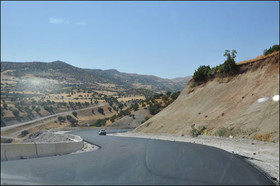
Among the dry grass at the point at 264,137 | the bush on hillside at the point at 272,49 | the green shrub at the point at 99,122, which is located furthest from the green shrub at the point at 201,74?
the green shrub at the point at 99,122

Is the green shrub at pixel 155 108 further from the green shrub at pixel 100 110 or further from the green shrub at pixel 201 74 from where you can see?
the green shrub at pixel 201 74

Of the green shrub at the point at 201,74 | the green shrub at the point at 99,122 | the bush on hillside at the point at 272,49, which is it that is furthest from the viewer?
the green shrub at the point at 99,122

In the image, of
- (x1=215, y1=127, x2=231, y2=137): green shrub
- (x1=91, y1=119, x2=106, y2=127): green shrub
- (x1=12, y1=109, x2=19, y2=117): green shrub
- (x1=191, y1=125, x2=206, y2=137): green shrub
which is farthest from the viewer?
(x1=91, y1=119, x2=106, y2=127): green shrub

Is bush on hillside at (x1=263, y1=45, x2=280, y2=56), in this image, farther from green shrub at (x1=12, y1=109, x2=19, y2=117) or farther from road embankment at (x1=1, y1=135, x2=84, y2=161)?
green shrub at (x1=12, y1=109, x2=19, y2=117)

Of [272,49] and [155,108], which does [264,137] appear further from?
[155,108]

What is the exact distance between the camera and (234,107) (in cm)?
3850

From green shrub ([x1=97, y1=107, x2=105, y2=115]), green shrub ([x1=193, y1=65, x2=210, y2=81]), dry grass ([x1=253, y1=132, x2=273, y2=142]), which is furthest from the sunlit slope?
green shrub ([x1=97, y1=107, x2=105, y2=115])

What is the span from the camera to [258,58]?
144 ft

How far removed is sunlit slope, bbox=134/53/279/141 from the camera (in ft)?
94.3

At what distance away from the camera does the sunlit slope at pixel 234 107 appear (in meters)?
28.7

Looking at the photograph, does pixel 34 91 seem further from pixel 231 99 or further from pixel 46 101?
pixel 231 99

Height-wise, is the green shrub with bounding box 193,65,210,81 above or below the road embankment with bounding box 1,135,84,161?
above

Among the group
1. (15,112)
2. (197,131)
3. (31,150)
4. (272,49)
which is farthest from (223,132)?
(15,112)

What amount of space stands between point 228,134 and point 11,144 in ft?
74.2
